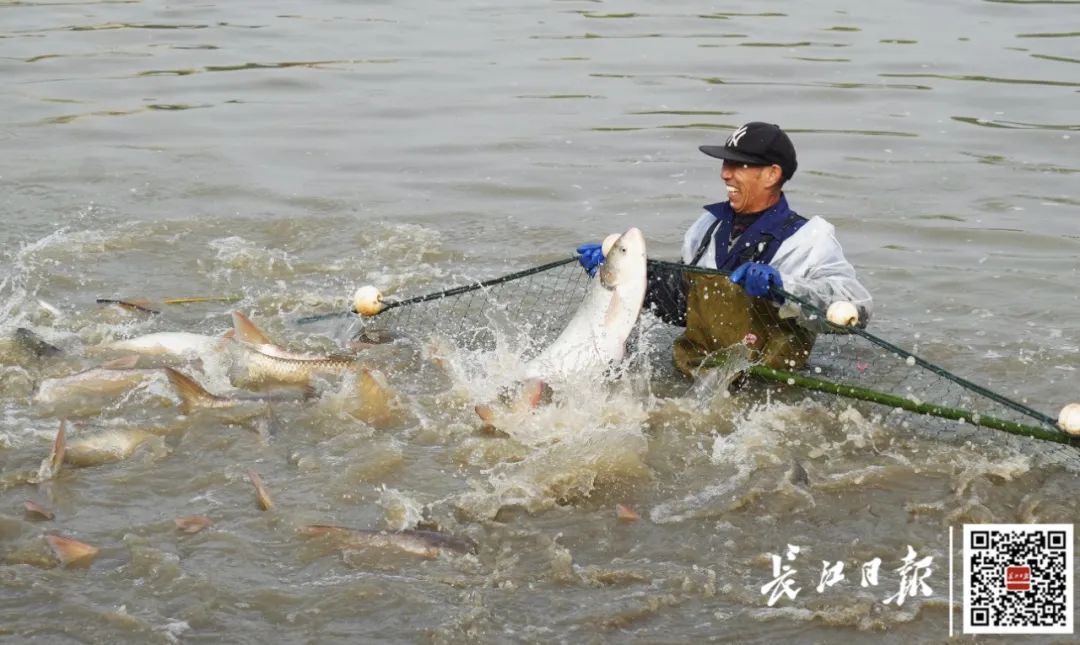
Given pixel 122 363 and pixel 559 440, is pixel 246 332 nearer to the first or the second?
→ pixel 122 363

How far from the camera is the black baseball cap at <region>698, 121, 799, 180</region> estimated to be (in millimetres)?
6867

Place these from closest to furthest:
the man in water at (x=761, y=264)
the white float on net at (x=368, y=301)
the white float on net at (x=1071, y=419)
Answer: the white float on net at (x=1071, y=419), the man in water at (x=761, y=264), the white float on net at (x=368, y=301)

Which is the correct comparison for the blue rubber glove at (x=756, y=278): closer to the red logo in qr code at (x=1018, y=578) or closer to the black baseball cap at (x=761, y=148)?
the black baseball cap at (x=761, y=148)

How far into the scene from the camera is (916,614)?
496 centimetres

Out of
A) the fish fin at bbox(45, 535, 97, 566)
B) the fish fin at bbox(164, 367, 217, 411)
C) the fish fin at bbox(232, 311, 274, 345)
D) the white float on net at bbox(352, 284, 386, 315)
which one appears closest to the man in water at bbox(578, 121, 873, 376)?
the white float on net at bbox(352, 284, 386, 315)

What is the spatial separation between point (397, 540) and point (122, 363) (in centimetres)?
234

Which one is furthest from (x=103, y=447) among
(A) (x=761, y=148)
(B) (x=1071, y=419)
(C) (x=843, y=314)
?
(B) (x=1071, y=419)

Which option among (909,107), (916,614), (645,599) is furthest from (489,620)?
(909,107)

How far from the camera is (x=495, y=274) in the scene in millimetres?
9023

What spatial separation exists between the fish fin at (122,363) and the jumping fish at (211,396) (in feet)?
1.06

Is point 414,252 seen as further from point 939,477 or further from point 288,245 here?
point 939,477

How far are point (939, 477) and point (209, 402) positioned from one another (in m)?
3.27

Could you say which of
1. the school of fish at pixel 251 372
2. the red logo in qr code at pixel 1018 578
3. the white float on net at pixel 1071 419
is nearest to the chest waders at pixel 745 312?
the school of fish at pixel 251 372

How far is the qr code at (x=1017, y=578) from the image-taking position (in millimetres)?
4918
